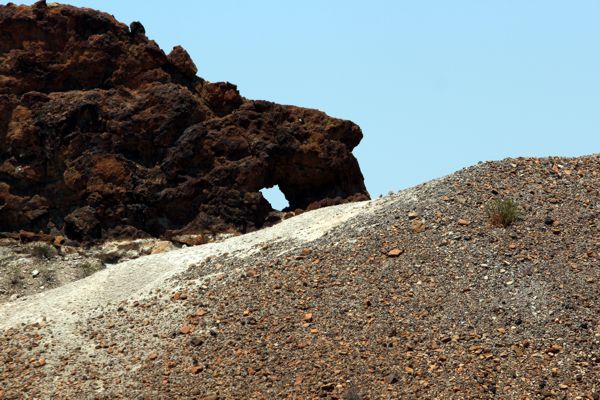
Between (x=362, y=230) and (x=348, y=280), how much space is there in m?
2.11

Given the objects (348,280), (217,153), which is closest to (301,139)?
(217,153)

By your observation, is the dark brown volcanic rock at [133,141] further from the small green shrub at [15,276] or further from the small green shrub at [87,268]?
the small green shrub at [15,276]

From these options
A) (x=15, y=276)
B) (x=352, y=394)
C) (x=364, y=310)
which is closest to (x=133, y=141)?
(x=15, y=276)

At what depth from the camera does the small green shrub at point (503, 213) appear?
66.6ft

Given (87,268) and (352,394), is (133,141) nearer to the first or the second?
(87,268)

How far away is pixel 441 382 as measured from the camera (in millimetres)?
16359

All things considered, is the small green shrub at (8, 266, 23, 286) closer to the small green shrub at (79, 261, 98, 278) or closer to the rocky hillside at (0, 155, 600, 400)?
the small green shrub at (79, 261, 98, 278)

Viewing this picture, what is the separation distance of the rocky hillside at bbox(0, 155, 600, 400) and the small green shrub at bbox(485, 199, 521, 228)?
15 centimetres

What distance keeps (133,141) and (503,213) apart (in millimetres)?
10895

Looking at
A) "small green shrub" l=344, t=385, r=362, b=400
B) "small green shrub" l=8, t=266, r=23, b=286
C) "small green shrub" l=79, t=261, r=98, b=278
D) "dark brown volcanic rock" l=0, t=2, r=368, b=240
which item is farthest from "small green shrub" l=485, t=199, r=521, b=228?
"small green shrub" l=8, t=266, r=23, b=286

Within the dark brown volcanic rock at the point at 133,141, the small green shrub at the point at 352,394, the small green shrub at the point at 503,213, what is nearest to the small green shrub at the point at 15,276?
the dark brown volcanic rock at the point at 133,141

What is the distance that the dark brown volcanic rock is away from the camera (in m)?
27.6

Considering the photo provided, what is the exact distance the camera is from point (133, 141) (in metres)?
28.0

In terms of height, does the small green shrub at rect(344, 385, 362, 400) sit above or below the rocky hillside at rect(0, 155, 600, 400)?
below
